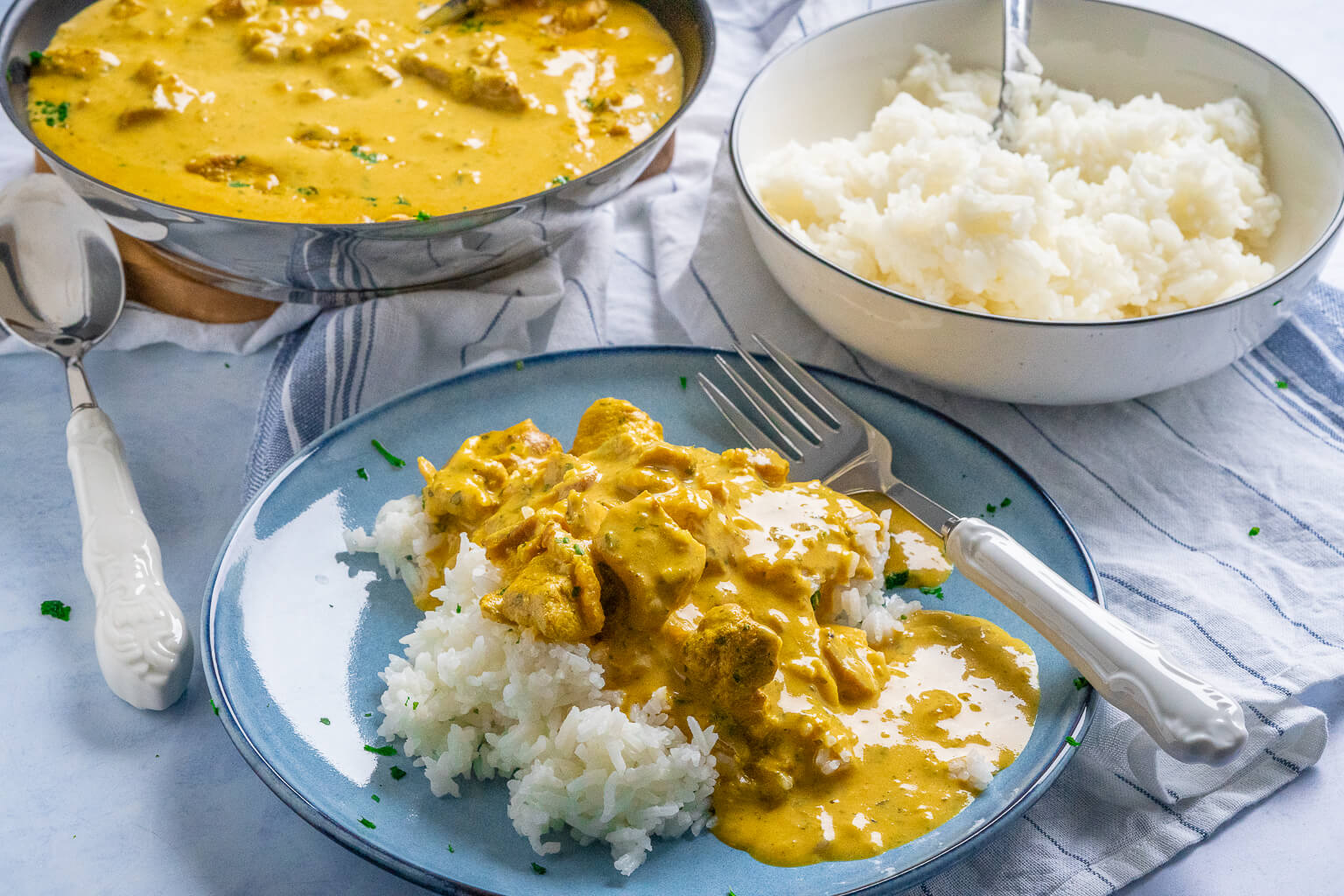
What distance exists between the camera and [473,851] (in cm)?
215

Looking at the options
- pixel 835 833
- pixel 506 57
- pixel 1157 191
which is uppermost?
pixel 1157 191

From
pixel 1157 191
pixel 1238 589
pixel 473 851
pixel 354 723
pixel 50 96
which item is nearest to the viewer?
pixel 473 851

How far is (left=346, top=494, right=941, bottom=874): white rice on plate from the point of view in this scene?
218cm

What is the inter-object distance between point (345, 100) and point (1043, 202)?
2.07 meters

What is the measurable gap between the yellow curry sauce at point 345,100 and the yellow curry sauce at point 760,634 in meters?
1.14

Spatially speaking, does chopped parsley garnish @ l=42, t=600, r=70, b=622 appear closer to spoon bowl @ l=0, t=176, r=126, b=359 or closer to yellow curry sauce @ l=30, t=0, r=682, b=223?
spoon bowl @ l=0, t=176, r=126, b=359

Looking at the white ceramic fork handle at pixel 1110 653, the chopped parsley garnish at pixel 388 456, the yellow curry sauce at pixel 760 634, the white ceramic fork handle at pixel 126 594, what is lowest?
the white ceramic fork handle at pixel 126 594

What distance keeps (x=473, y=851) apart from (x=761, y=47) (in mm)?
3584

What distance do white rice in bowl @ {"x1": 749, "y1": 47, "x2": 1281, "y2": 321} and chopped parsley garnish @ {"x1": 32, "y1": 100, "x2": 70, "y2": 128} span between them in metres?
2.06

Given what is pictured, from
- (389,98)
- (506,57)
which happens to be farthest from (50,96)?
(506,57)

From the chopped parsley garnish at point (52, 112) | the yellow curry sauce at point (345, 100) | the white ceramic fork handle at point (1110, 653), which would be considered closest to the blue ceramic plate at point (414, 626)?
the white ceramic fork handle at point (1110, 653)

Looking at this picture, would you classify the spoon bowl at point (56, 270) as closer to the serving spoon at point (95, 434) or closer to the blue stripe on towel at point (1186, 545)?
the serving spoon at point (95, 434)

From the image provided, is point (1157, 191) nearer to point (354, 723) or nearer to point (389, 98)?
point (389, 98)

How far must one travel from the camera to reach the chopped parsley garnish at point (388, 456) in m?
2.96
